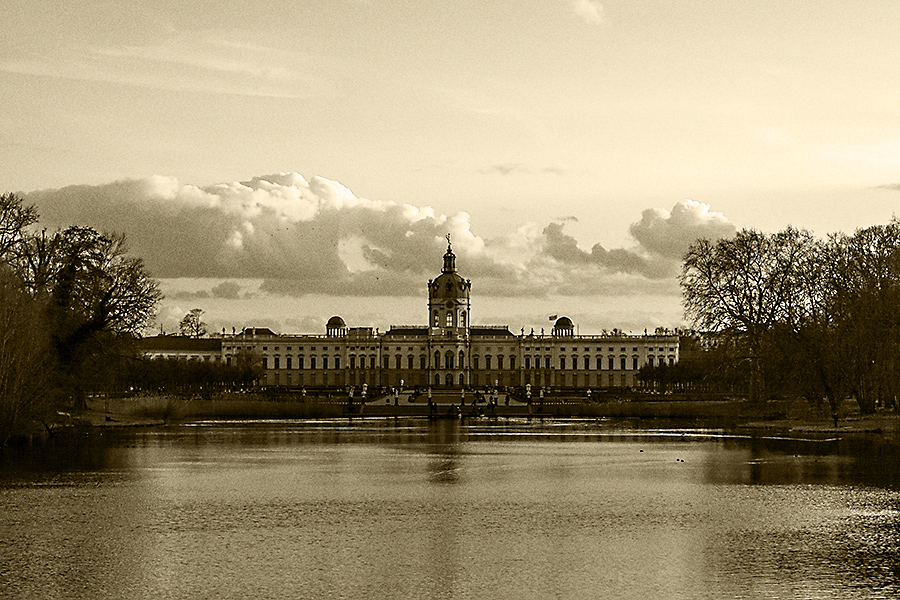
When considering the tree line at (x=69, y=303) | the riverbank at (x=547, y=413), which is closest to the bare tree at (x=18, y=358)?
the tree line at (x=69, y=303)

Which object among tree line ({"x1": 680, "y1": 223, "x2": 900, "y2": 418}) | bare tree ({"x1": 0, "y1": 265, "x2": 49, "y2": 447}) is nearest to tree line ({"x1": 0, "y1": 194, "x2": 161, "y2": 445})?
bare tree ({"x1": 0, "y1": 265, "x2": 49, "y2": 447})

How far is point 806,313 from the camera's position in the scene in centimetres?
7300

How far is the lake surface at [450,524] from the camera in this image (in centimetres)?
2002

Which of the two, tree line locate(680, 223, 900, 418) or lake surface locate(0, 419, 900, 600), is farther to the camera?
tree line locate(680, 223, 900, 418)

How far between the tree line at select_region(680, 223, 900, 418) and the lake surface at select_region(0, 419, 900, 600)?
13601mm

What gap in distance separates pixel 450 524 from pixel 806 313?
50.6 meters

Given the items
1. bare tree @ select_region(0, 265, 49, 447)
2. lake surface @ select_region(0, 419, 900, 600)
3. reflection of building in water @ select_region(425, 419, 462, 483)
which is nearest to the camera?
lake surface @ select_region(0, 419, 900, 600)

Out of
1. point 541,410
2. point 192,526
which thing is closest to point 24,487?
point 192,526

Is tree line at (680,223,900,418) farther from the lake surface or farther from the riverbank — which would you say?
the lake surface

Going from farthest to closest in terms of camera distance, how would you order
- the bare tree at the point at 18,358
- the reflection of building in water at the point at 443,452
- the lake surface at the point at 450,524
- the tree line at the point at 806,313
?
the tree line at the point at 806,313 → the bare tree at the point at 18,358 → the reflection of building in water at the point at 443,452 → the lake surface at the point at 450,524

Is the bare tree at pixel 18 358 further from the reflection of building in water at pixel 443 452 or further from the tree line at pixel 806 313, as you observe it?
the tree line at pixel 806 313

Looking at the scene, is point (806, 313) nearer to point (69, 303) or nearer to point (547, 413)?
point (547, 413)

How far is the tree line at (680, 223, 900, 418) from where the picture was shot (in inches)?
2320

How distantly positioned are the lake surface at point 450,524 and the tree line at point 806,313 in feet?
44.6
